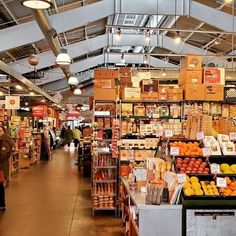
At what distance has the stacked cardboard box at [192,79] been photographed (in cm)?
823

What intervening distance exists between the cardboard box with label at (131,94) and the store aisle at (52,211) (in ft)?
7.66

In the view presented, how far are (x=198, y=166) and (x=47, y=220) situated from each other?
12.4ft

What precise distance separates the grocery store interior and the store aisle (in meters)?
0.03

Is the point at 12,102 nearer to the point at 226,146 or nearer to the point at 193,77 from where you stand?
the point at 193,77

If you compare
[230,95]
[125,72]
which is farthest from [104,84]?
[230,95]

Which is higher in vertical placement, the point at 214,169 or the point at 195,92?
the point at 195,92

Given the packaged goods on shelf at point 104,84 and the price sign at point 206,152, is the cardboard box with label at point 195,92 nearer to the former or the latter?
the packaged goods on shelf at point 104,84

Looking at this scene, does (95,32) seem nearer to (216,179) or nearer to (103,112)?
(103,112)

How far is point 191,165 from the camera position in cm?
506

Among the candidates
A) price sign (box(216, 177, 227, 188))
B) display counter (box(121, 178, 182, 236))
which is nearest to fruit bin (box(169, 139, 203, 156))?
price sign (box(216, 177, 227, 188))

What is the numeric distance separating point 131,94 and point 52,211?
2886mm

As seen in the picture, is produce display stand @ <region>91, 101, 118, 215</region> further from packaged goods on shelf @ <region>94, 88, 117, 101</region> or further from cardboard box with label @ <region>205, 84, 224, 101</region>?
cardboard box with label @ <region>205, 84, 224, 101</region>

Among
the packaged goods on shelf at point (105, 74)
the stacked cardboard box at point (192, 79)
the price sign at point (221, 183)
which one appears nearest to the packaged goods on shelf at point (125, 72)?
the packaged goods on shelf at point (105, 74)

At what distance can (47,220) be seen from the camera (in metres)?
7.80
